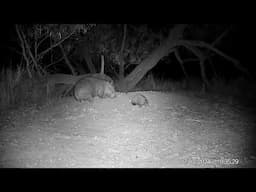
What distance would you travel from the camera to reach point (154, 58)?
14430mm

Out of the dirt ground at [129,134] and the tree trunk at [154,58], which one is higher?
the tree trunk at [154,58]

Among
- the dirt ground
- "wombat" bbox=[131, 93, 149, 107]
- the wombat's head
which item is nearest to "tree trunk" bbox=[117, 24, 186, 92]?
the dirt ground

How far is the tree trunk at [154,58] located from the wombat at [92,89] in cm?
344

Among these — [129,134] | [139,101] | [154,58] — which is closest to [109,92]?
[139,101]

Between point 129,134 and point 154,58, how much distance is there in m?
6.92

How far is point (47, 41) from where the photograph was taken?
54.9 feet

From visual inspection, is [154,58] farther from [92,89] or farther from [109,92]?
[92,89]

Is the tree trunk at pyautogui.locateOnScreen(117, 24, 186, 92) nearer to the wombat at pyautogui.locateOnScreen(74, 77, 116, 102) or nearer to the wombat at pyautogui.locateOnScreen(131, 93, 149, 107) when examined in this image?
the wombat at pyautogui.locateOnScreen(74, 77, 116, 102)

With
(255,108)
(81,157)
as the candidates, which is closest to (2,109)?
(81,157)

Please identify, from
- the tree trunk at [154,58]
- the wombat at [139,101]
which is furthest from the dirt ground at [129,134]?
the tree trunk at [154,58]

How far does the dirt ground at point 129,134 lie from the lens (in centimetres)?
633

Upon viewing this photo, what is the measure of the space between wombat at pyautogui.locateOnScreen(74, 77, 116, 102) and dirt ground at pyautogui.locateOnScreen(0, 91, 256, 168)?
8.9 inches

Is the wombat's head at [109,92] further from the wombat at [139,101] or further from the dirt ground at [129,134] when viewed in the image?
the wombat at [139,101]

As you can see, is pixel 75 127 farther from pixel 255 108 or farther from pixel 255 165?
pixel 255 108
